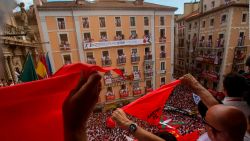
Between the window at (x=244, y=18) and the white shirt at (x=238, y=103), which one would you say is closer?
the white shirt at (x=238, y=103)

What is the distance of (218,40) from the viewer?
55.5 feet

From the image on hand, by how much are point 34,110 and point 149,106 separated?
1.79 meters

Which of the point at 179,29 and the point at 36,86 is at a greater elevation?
the point at 179,29

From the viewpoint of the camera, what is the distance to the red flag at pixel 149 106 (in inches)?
95.0

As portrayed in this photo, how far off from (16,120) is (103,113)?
15.2m

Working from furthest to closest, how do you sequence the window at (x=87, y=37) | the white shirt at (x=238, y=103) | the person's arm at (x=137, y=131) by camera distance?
the window at (x=87, y=37), the white shirt at (x=238, y=103), the person's arm at (x=137, y=131)

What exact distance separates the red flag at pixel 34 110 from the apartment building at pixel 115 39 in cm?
1431

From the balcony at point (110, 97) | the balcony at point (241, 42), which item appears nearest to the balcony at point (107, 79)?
the balcony at point (110, 97)

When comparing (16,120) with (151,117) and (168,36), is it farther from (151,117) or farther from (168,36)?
(168,36)

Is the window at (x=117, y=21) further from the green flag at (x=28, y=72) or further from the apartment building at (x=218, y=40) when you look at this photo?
the green flag at (x=28, y=72)

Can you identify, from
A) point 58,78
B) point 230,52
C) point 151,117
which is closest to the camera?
point 58,78

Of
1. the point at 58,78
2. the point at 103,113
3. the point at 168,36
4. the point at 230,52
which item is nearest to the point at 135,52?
the point at 168,36

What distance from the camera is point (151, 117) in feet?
8.27

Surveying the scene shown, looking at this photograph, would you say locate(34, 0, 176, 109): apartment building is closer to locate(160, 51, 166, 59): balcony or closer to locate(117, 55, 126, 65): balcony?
locate(160, 51, 166, 59): balcony
